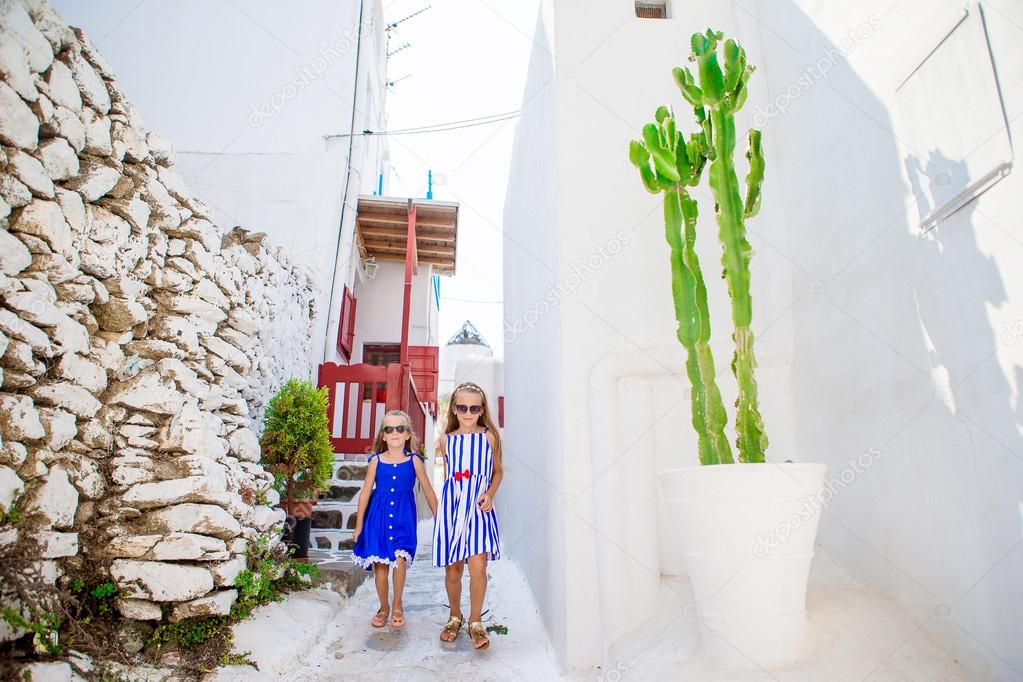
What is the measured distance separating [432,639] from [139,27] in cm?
893

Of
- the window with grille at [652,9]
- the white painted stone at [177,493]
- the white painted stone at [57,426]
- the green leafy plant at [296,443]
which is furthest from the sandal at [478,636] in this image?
the window with grille at [652,9]

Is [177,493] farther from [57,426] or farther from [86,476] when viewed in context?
[57,426]

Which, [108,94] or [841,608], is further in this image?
[108,94]

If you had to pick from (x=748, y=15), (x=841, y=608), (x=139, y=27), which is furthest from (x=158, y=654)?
(x=139, y=27)

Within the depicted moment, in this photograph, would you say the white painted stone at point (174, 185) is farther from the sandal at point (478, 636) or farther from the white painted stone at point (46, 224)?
the sandal at point (478, 636)

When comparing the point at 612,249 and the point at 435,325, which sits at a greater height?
the point at 435,325

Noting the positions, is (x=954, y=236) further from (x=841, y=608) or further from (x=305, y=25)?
(x=305, y=25)

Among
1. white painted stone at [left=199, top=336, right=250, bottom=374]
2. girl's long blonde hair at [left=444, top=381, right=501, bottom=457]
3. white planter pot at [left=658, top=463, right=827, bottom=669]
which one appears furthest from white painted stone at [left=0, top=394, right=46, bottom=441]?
white planter pot at [left=658, top=463, right=827, bottom=669]

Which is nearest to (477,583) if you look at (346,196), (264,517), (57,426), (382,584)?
(382,584)

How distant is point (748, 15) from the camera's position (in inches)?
143

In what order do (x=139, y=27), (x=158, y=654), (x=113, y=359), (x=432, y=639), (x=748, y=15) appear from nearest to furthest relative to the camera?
(x=158, y=654) → (x=113, y=359) → (x=432, y=639) → (x=748, y=15) → (x=139, y=27)

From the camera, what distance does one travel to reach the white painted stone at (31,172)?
204 cm

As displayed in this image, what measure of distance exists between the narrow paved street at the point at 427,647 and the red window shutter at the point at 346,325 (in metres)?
4.38

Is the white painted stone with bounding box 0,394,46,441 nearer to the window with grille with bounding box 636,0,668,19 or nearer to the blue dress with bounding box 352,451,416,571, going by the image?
the blue dress with bounding box 352,451,416,571
